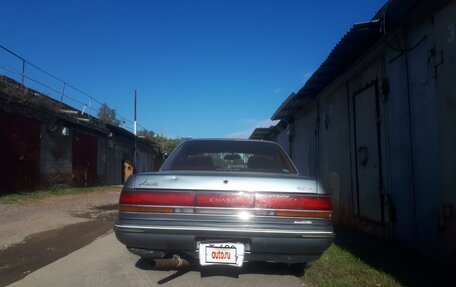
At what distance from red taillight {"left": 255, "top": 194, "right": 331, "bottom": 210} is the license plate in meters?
0.43

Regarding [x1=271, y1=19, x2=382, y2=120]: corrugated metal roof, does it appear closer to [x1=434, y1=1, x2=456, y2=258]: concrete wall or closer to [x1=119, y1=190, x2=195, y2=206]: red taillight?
[x1=434, y1=1, x2=456, y2=258]: concrete wall

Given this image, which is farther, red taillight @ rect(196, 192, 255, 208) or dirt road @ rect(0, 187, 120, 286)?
dirt road @ rect(0, 187, 120, 286)

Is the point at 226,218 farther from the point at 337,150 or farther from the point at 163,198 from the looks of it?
the point at 337,150

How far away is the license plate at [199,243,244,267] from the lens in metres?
3.81

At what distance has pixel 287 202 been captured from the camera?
12.8 feet

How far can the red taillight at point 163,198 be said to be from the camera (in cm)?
392

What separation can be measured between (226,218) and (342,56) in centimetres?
487

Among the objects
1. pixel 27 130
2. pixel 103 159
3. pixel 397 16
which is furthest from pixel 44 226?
pixel 103 159

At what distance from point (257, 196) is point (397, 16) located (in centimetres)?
341

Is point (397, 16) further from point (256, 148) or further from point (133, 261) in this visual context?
point (133, 261)

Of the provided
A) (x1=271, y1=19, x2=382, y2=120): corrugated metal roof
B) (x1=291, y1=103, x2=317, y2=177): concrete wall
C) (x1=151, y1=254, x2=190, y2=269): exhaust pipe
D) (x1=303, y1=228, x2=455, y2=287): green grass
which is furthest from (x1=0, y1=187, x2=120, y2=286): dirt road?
(x1=291, y1=103, x2=317, y2=177): concrete wall

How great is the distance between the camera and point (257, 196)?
3926mm

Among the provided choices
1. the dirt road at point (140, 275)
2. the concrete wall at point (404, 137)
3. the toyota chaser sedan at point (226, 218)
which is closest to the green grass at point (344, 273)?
the dirt road at point (140, 275)

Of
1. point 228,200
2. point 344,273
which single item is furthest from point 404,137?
point 228,200
